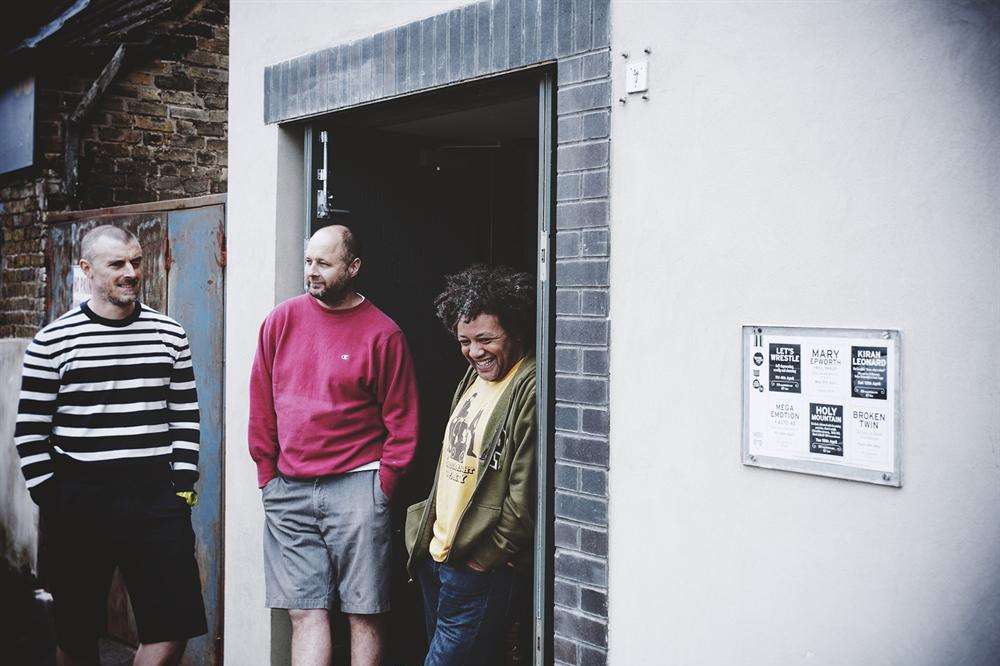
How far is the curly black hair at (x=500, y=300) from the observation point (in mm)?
3496

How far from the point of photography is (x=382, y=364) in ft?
12.6

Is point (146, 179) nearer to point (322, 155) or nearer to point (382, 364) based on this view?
point (322, 155)

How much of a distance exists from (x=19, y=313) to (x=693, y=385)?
235 inches

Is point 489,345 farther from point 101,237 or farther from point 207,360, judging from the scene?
point 207,360

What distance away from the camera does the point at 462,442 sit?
3.49 meters

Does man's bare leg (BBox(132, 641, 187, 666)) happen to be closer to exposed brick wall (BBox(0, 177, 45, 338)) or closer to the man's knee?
the man's knee

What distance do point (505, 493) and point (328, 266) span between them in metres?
1.21

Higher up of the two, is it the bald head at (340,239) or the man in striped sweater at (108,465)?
the bald head at (340,239)

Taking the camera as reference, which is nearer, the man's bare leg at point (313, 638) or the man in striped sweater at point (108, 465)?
the man in striped sweater at point (108, 465)

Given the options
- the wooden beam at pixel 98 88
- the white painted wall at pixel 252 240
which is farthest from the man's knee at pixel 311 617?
the wooden beam at pixel 98 88

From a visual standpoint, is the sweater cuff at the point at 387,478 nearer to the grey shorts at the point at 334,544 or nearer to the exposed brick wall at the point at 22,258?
the grey shorts at the point at 334,544

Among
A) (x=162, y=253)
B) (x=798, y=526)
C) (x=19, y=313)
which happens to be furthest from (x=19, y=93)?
(x=798, y=526)

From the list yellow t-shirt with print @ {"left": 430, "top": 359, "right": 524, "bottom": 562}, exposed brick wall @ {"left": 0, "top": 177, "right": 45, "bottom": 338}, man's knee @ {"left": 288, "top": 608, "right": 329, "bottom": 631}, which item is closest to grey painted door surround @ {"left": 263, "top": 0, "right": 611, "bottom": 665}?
yellow t-shirt with print @ {"left": 430, "top": 359, "right": 524, "bottom": 562}

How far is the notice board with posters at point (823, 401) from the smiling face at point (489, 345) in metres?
1.10
